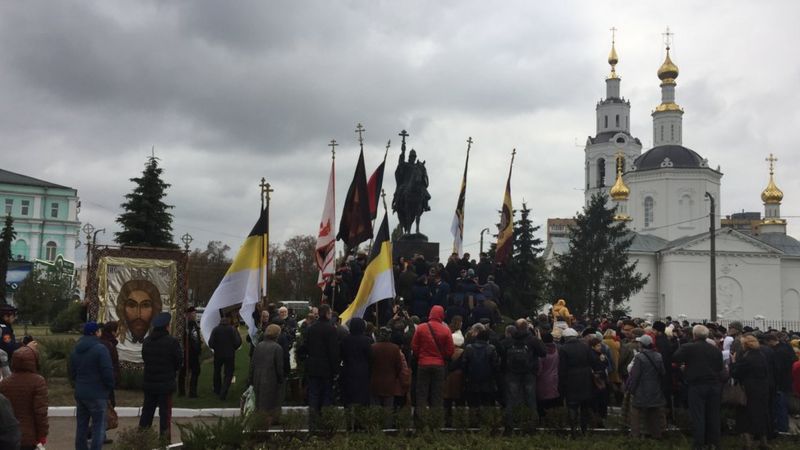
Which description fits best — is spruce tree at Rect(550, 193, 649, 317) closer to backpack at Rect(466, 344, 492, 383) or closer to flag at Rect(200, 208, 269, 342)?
flag at Rect(200, 208, 269, 342)

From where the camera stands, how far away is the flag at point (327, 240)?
60.2 ft

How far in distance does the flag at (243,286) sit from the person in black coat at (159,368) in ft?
12.3

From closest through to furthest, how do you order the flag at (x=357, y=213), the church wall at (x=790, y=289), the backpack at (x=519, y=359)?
1. the backpack at (x=519, y=359)
2. the flag at (x=357, y=213)
3. the church wall at (x=790, y=289)

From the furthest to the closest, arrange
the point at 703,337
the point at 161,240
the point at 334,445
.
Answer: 1. the point at 161,240
2. the point at 703,337
3. the point at 334,445

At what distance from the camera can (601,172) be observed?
352 ft

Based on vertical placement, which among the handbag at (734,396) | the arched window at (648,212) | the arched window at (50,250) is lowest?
the handbag at (734,396)

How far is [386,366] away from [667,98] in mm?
85324

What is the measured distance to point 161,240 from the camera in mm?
41188

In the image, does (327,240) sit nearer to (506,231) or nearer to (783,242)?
(506,231)

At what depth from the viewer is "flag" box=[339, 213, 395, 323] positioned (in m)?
15.9

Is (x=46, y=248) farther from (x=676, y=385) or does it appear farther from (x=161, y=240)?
(x=676, y=385)

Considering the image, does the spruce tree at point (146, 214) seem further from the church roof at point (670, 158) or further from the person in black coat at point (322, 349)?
the church roof at point (670, 158)

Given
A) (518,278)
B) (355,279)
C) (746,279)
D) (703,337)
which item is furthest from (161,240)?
(746,279)

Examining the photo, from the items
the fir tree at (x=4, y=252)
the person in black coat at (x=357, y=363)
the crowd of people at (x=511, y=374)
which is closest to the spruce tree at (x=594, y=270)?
the crowd of people at (x=511, y=374)
